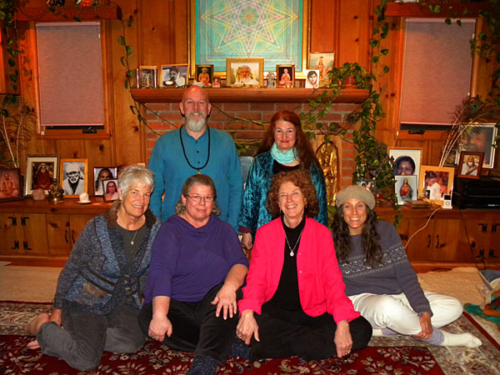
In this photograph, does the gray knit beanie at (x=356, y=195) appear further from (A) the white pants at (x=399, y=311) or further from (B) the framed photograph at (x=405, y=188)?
(B) the framed photograph at (x=405, y=188)

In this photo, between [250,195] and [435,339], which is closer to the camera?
[435,339]

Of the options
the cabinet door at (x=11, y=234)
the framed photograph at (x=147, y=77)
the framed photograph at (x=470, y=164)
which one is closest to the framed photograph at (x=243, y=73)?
the framed photograph at (x=147, y=77)

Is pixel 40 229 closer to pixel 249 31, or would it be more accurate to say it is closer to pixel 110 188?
pixel 110 188

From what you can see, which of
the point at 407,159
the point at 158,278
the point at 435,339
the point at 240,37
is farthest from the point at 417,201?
the point at 158,278

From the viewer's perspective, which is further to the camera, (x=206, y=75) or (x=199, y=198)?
(x=206, y=75)

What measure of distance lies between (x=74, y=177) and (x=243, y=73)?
191 cm

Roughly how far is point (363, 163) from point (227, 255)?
6.43ft

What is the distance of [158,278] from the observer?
195 centimetres

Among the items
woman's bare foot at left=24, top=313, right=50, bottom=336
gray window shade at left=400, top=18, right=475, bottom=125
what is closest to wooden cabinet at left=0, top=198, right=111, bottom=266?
woman's bare foot at left=24, top=313, right=50, bottom=336

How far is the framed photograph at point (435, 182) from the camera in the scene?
3564 millimetres

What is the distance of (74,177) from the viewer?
3.84 m

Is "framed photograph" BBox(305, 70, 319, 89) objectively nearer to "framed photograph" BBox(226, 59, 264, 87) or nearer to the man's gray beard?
"framed photograph" BBox(226, 59, 264, 87)

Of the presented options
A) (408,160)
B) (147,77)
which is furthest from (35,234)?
(408,160)

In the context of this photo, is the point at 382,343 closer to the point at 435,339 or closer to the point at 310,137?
the point at 435,339
